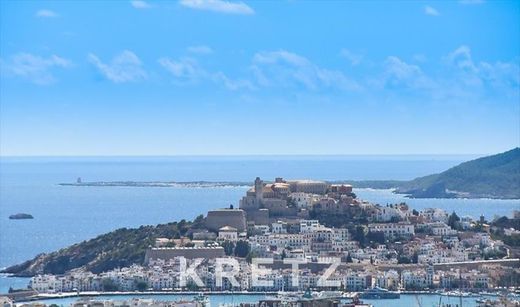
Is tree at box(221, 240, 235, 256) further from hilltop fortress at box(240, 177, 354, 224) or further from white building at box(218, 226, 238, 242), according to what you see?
hilltop fortress at box(240, 177, 354, 224)

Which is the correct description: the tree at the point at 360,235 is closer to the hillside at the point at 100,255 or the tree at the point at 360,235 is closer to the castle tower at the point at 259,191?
the castle tower at the point at 259,191

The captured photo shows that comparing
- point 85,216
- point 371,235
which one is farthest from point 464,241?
point 85,216

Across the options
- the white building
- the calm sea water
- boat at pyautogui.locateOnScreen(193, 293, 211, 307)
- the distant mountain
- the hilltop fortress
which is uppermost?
the distant mountain

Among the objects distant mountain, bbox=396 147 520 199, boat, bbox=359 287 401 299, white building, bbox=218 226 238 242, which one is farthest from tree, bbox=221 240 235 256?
distant mountain, bbox=396 147 520 199

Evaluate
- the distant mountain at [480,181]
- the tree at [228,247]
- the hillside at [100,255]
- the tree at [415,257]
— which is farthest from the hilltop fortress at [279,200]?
the distant mountain at [480,181]

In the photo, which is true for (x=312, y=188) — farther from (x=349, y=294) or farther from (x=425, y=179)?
(x=425, y=179)
